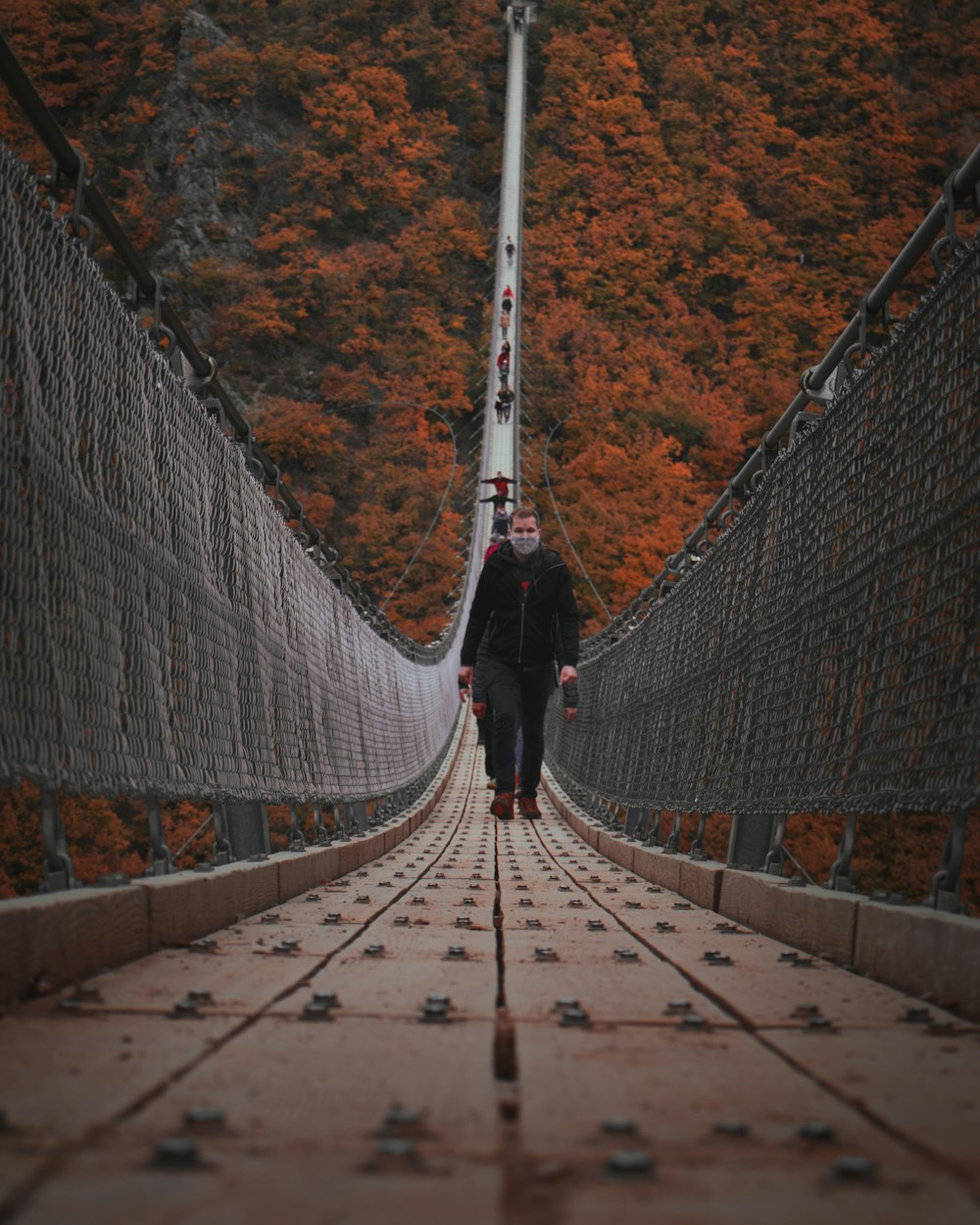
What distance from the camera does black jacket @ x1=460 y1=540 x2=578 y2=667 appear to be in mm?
6711

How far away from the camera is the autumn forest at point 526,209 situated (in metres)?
40.1

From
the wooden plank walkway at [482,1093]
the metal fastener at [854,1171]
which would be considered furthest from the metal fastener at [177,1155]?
the metal fastener at [854,1171]

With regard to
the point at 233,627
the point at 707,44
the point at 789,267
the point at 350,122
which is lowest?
the point at 233,627

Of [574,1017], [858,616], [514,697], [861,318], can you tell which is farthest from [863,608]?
[514,697]

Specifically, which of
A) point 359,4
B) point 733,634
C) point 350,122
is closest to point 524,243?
point 350,122

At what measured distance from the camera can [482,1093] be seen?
1384 millimetres

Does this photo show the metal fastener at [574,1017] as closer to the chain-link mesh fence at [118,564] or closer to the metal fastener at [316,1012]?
the metal fastener at [316,1012]

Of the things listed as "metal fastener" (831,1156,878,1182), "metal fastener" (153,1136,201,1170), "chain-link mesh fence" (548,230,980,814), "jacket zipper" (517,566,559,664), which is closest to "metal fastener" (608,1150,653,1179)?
"metal fastener" (831,1156,878,1182)

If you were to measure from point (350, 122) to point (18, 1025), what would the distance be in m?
55.0

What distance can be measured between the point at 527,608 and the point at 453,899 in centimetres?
304

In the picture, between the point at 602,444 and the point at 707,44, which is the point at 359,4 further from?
the point at 602,444

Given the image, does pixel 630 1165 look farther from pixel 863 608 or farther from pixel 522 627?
pixel 522 627

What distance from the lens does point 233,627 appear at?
395 cm

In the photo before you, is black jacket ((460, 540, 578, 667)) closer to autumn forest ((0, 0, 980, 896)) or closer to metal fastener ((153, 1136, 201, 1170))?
metal fastener ((153, 1136, 201, 1170))
